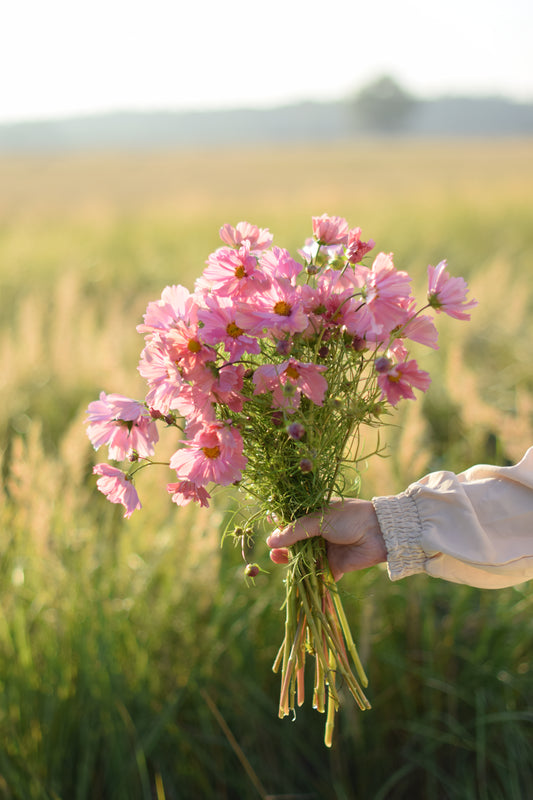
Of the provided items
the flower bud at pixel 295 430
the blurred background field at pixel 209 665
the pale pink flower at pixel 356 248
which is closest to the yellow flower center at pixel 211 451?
the flower bud at pixel 295 430

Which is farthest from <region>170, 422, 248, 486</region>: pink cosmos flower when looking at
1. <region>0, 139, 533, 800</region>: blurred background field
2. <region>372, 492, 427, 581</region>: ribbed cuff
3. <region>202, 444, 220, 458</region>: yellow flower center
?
<region>0, 139, 533, 800</region>: blurred background field

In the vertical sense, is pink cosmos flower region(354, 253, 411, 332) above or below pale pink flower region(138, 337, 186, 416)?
above

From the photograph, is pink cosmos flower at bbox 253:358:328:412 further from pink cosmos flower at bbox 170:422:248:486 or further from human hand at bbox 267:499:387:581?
human hand at bbox 267:499:387:581

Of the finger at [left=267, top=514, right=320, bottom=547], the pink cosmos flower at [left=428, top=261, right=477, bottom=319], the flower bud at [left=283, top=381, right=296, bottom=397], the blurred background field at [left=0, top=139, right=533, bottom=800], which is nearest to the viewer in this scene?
the flower bud at [left=283, top=381, right=296, bottom=397]

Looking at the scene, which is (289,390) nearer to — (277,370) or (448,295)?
(277,370)

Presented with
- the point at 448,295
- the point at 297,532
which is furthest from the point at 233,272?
the point at 297,532

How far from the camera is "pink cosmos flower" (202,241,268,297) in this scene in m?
0.88

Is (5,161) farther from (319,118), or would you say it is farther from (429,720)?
(319,118)

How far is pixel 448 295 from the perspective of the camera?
36.8 inches

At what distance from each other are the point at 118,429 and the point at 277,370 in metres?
0.24

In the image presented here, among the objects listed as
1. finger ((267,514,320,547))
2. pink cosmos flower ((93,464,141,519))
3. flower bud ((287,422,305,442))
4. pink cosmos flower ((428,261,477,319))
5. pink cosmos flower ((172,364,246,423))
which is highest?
pink cosmos flower ((428,261,477,319))

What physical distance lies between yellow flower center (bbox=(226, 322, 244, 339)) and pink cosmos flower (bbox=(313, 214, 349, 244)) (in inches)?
7.3

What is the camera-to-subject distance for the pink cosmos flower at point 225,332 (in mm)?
855

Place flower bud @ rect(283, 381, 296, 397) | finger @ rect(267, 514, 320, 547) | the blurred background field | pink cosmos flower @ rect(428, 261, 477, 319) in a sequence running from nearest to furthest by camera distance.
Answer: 1. flower bud @ rect(283, 381, 296, 397)
2. pink cosmos flower @ rect(428, 261, 477, 319)
3. finger @ rect(267, 514, 320, 547)
4. the blurred background field
